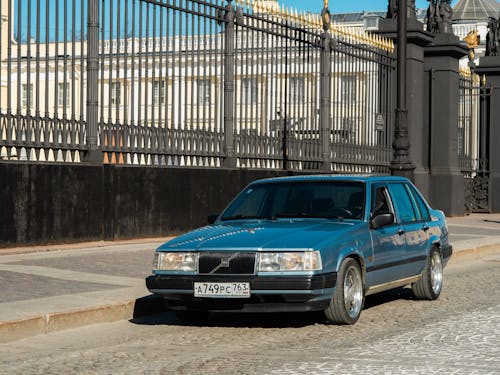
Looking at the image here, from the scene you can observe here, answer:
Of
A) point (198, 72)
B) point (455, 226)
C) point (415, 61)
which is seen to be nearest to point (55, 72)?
point (198, 72)

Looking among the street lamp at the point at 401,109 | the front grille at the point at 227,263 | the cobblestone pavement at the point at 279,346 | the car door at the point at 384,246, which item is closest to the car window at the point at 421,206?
the car door at the point at 384,246

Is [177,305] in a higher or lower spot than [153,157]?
lower

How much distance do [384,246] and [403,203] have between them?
1293 millimetres

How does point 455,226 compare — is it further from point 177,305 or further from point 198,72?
point 177,305

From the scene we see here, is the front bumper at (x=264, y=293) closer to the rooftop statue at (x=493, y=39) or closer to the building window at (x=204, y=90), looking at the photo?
the building window at (x=204, y=90)

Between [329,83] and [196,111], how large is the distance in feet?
19.5

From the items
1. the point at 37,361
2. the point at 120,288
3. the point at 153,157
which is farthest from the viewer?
the point at 153,157

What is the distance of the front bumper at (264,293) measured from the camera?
979 centimetres

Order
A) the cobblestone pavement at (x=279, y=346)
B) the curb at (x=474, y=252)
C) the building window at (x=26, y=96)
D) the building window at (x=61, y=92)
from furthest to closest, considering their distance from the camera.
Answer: the curb at (x=474, y=252) < the building window at (x=61, y=92) < the building window at (x=26, y=96) < the cobblestone pavement at (x=279, y=346)

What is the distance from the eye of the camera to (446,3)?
109 ft

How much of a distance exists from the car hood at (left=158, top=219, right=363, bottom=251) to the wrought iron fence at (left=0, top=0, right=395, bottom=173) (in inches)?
228

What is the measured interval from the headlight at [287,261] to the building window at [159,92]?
947cm

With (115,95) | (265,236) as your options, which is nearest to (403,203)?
(265,236)

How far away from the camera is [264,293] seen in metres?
9.80
